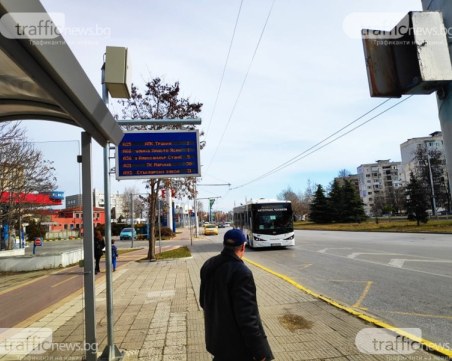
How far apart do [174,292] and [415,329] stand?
18.7 feet

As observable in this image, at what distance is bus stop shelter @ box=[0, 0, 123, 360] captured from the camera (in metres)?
2.51

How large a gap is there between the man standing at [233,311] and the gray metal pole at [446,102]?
5.65 ft

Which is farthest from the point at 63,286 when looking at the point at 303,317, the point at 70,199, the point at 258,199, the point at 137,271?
the point at 258,199

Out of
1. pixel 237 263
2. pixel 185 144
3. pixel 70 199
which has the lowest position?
pixel 237 263

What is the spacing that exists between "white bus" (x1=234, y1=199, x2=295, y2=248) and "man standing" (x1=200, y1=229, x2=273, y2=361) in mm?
20068

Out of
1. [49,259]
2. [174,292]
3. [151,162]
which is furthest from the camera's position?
[49,259]

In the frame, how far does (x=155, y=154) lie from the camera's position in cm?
1152

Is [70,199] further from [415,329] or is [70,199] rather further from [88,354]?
[415,329]

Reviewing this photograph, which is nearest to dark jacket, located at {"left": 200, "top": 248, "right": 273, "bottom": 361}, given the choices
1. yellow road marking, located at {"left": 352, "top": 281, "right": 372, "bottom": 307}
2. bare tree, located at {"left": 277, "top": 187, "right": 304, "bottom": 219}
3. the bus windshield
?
yellow road marking, located at {"left": 352, "top": 281, "right": 372, "bottom": 307}

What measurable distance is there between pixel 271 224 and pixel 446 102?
21798 millimetres

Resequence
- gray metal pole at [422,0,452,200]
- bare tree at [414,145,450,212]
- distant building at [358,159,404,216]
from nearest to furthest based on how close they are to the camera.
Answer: gray metal pole at [422,0,452,200] < bare tree at [414,145,450,212] < distant building at [358,159,404,216]

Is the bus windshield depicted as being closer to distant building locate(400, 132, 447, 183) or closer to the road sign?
the road sign

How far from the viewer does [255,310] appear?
3.06 m

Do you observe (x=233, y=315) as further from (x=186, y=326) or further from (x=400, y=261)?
(x=400, y=261)
